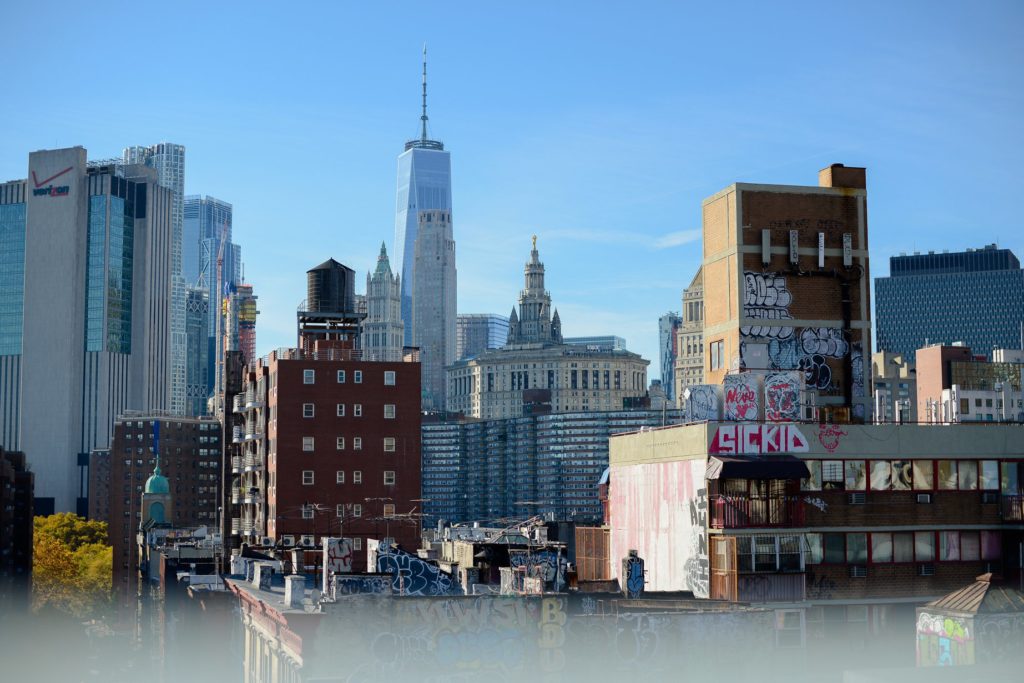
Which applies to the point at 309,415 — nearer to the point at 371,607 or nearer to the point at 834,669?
the point at 834,669

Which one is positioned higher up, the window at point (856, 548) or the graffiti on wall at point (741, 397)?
the graffiti on wall at point (741, 397)

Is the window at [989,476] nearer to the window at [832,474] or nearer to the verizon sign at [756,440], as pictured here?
the window at [832,474]

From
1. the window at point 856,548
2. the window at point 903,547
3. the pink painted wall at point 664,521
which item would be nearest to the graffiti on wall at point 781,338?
the pink painted wall at point 664,521

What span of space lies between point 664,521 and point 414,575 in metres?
14.9

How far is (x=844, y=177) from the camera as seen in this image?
73.8 meters

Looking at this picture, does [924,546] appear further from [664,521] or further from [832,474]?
[664,521]

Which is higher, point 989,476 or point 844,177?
point 844,177

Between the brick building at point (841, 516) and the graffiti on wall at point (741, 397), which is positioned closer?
the brick building at point (841, 516)

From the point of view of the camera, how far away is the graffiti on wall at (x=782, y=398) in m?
65.1

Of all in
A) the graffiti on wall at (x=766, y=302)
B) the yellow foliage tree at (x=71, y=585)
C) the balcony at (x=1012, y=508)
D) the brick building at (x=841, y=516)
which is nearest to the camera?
the brick building at (x=841, y=516)

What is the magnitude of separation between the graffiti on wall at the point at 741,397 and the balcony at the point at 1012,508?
1164cm

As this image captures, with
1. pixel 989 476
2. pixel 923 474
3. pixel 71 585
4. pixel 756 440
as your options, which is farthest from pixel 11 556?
pixel 989 476

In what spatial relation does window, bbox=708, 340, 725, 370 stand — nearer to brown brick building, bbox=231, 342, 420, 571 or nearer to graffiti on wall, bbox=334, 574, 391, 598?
graffiti on wall, bbox=334, 574, 391, 598

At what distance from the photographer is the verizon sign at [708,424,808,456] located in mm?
61062
